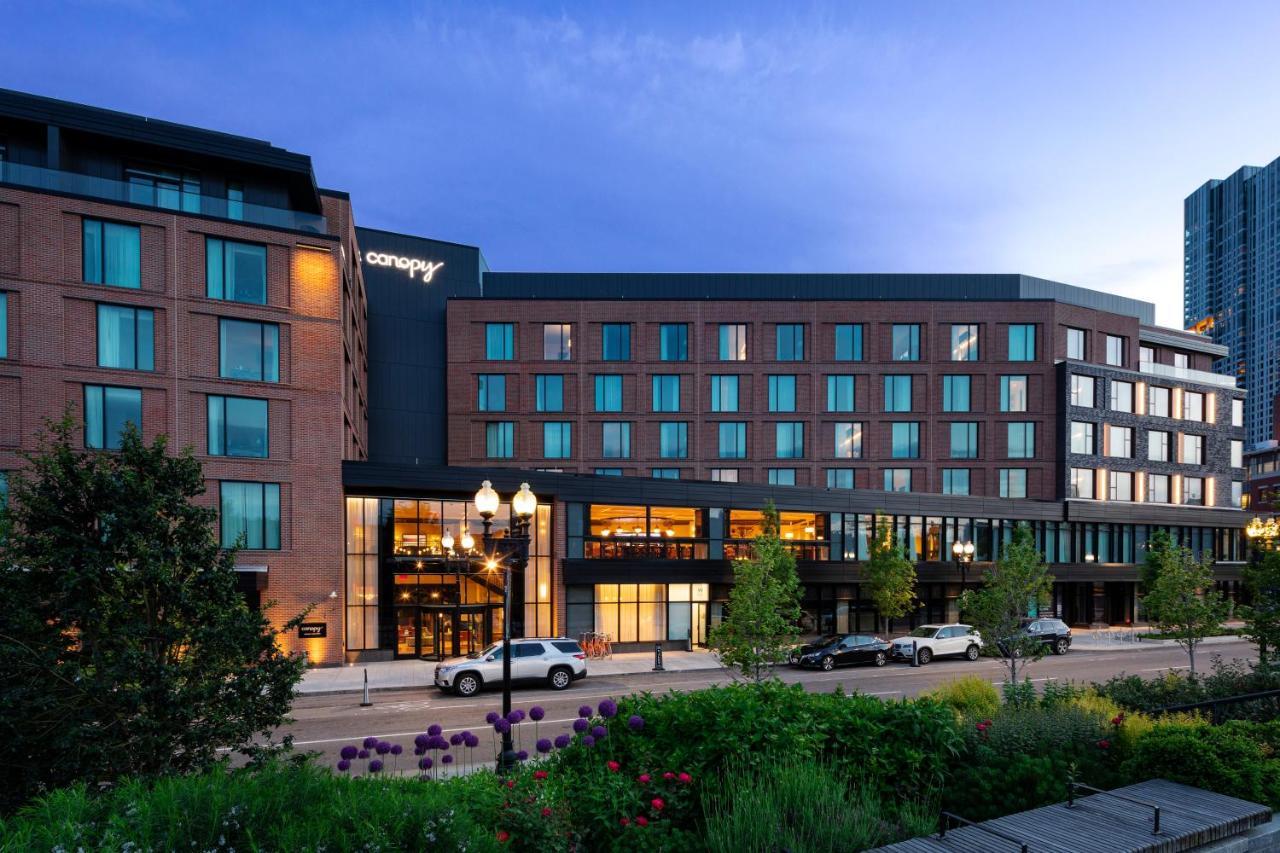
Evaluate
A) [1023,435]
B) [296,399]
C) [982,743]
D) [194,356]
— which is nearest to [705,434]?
[1023,435]

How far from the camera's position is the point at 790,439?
47094 millimetres

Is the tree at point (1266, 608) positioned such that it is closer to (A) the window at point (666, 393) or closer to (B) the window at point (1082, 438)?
(A) the window at point (666, 393)

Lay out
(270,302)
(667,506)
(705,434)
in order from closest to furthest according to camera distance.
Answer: (270,302) → (667,506) → (705,434)

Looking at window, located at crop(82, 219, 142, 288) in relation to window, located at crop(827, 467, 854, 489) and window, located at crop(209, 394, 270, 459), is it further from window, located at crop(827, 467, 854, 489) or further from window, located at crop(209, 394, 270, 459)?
window, located at crop(827, 467, 854, 489)

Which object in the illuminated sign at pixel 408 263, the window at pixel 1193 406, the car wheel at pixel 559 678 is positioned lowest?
the car wheel at pixel 559 678

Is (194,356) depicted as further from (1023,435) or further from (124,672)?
(1023,435)

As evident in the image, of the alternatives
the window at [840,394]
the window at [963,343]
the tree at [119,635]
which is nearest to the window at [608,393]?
the window at [840,394]

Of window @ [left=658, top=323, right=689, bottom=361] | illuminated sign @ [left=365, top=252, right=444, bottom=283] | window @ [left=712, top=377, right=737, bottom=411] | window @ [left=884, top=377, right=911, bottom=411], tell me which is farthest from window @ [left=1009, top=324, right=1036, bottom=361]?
illuminated sign @ [left=365, top=252, right=444, bottom=283]

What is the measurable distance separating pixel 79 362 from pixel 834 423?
3978 centimetres

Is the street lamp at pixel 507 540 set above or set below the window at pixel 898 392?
below

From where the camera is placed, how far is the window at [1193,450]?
5159 centimetres

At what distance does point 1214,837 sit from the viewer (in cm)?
623

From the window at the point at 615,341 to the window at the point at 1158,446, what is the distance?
37.7m

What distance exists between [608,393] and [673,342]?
217 inches
